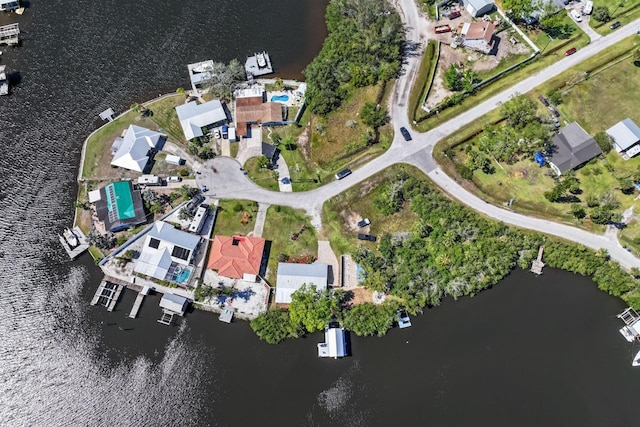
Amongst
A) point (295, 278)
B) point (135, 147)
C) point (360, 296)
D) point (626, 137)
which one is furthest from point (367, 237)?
point (626, 137)

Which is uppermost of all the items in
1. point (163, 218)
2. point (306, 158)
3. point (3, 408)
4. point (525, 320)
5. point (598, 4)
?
point (598, 4)

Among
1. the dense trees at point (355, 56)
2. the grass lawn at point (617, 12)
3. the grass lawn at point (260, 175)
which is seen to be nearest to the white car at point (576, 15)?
the grass lawn at point (617, 12)

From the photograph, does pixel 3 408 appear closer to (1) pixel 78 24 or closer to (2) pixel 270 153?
(2) pixel 270 153

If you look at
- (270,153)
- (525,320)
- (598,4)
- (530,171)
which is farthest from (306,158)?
(598,4)

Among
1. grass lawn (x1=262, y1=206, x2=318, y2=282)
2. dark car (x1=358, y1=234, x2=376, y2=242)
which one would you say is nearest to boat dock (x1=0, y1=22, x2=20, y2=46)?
grass lawn (x1=262, y1=206, x2=318, y2=282)

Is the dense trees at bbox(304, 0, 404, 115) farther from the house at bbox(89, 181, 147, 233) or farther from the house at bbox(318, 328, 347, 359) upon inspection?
the house at bbox(318, 328, 347, 359)

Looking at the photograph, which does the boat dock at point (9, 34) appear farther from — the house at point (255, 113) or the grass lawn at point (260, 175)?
the grass lawn at point (260, 175)

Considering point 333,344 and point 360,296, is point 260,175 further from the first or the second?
point 333,344
